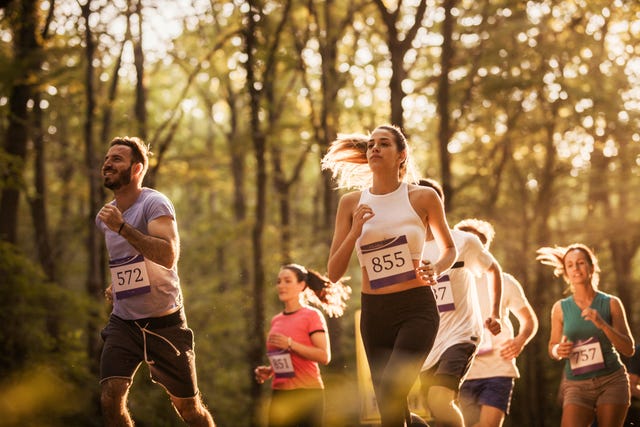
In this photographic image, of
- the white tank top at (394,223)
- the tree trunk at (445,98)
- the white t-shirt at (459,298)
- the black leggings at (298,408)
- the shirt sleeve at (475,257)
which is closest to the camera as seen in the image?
the white tank top at (394,223)

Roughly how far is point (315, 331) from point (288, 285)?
1.61 feet

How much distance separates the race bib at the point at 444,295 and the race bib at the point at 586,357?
4.26 feet

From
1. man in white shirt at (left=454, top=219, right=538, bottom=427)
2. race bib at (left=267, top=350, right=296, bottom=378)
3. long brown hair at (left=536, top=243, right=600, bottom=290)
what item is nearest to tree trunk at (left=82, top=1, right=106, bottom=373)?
race bib at (left=267, top=350, right=296, bottom=378)

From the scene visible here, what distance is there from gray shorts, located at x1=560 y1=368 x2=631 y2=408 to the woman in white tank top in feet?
8.08

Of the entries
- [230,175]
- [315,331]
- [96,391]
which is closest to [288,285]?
[315,331]

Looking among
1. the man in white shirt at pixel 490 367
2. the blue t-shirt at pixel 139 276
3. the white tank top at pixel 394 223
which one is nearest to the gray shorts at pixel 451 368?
the man in white shirt at pixel 490 367

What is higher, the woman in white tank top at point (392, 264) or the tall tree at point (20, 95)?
the tall tree at point (20, 95)

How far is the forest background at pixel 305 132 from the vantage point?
15492 mm

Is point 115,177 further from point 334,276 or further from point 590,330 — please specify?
point 590,330

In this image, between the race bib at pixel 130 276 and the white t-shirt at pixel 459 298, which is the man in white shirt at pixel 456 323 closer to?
the white t-shirt at pixel 459 298

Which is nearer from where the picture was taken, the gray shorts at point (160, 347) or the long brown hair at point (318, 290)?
the gray shorts at point (160, 347)

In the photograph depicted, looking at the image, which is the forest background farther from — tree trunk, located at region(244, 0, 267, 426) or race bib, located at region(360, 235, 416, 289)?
race bib, located at region(360, 235, 416, 289)

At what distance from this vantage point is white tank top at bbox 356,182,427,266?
571cm

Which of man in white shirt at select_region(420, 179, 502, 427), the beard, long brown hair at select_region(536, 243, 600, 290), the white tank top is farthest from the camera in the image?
long brown hair at select_region(536, 243, 600, 290)
